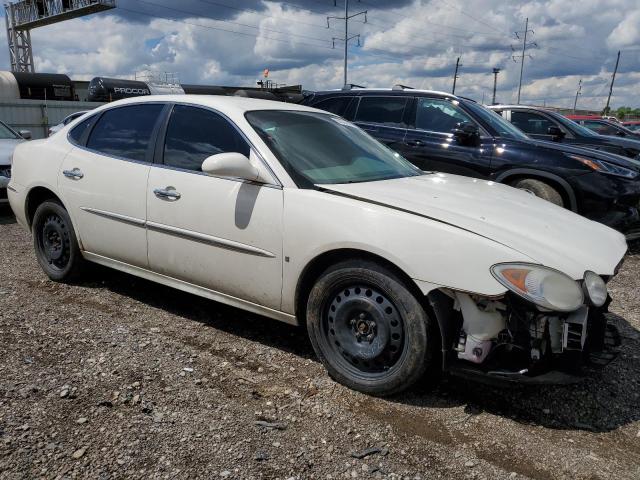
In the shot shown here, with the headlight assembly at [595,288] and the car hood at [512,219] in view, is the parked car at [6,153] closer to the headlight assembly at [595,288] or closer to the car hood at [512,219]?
the car hood at [512,219]

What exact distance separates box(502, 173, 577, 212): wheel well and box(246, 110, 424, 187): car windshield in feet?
8.97

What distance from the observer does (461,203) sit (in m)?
3.15

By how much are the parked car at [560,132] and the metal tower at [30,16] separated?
35.7 m

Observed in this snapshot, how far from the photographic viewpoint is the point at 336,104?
7922 millimetres

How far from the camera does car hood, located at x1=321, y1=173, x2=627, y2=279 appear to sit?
8.88ft

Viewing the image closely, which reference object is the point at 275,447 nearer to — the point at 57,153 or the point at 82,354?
the point at 82,354

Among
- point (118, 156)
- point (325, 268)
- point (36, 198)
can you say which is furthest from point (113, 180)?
point (325, 268)

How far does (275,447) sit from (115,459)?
2.28ft

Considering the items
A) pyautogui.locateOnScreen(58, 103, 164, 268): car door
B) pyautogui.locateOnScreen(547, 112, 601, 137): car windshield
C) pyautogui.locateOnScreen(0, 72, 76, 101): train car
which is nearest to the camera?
pyautogui.locateOnScreen(58, 103, 164, 268): car door

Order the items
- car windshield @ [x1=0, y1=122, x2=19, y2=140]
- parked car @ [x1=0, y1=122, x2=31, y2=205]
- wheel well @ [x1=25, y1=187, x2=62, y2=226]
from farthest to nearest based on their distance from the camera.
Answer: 1. car windshield @ [x1=0, y1=122, x2=19, y2=140]
2. parked car @ [x1=0, y1=122, x2=31, y2=205]
3. wheel well @ [x1=25, y1=187, x2=62, y2=226]

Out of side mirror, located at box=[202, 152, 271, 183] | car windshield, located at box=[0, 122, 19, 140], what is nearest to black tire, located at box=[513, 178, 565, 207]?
side mirror, located at box=[202, 152, 271, 183]

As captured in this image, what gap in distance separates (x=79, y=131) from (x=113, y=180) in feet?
2.76

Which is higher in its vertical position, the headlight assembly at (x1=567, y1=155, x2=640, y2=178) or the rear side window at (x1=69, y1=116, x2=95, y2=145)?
the rear side window at (x1=69, y1=116, x2=95, y2=145)

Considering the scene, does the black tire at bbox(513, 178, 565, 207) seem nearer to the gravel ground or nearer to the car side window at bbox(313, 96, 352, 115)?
the gravel ground
